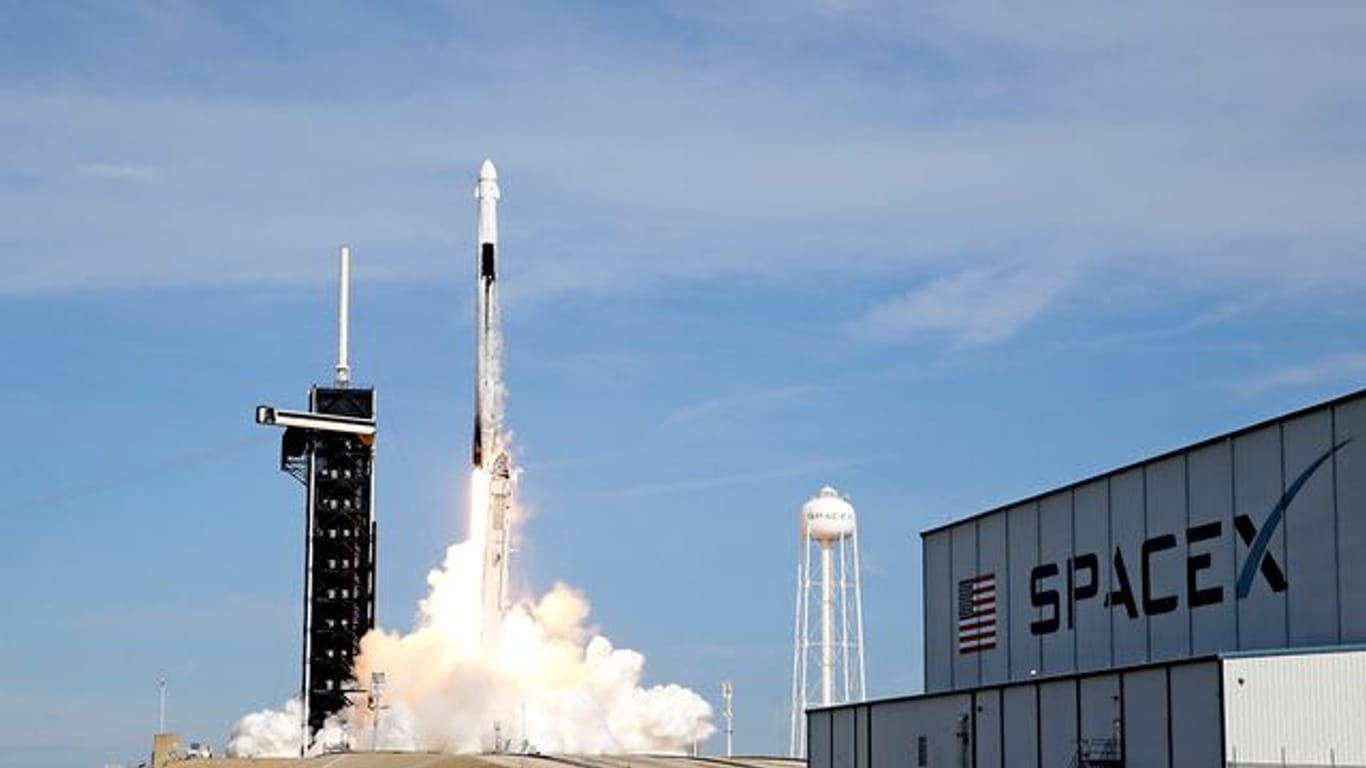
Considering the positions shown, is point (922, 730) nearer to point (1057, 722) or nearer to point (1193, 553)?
point (1057, 722)

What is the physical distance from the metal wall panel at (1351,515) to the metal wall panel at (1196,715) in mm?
5882

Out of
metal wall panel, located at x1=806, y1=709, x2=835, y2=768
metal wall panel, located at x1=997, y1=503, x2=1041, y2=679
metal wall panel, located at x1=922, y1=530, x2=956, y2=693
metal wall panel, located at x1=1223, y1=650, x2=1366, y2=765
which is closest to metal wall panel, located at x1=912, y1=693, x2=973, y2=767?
metal wall panel, located at x1=997, y1=503, x2=1041, y2=679

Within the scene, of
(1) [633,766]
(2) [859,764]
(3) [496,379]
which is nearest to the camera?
(2) [859,764]

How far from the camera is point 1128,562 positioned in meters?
76.6

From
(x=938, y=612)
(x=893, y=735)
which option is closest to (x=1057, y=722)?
(x=893, y=735)

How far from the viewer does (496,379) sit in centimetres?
13300

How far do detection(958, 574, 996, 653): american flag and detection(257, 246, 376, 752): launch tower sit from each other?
56.1 metres

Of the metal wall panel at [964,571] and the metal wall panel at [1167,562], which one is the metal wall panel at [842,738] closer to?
the metal wall panel at [964,571]

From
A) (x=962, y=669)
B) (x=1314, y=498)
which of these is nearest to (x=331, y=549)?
(x=962, y=669)

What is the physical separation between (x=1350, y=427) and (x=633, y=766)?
2392 inches

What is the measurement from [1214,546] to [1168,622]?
11.0ft

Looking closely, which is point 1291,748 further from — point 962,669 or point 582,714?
point 582,714

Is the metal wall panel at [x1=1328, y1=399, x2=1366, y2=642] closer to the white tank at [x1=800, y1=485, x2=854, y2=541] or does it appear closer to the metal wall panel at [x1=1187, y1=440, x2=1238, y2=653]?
the metal wall panel at [x1=1187, y1=440, x2=1238, y2=653]

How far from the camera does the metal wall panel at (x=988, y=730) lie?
73.6 metres
